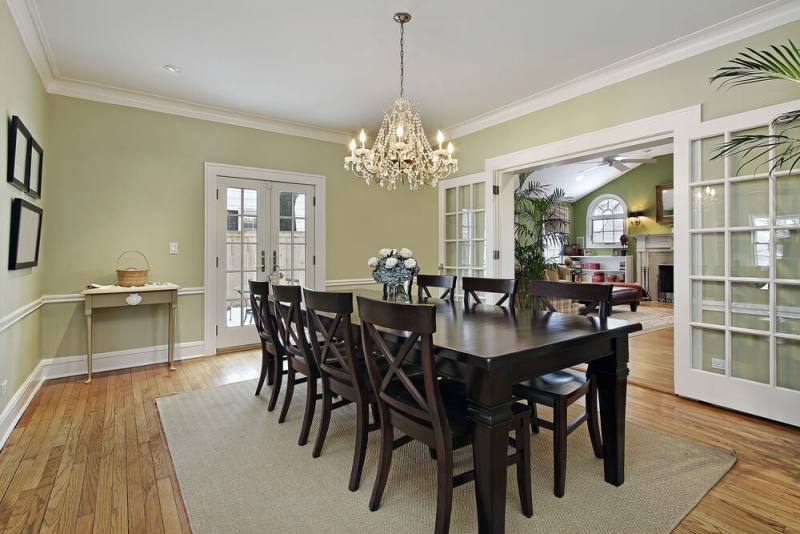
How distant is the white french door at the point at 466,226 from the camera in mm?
4637

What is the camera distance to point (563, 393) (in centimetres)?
187

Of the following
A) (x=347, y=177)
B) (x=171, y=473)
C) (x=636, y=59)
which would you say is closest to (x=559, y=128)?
(x=636, y=59)

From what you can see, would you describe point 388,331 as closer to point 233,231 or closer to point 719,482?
point 719,482

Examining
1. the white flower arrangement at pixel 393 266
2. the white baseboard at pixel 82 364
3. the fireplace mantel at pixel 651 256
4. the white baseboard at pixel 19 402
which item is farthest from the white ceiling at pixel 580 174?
the white baseboard at pixel 19 402

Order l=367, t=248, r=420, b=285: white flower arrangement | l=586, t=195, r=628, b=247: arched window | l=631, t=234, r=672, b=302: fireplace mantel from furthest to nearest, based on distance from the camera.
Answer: l=586, t=195, r=628, b=247: arched window, l=631, t=234, r=672, b=302: fireplace mantel, l=367, t=248, r=420, b=285: white flower arrangement

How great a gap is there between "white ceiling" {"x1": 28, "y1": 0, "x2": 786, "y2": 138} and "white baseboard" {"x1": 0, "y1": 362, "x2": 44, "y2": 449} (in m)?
2.49

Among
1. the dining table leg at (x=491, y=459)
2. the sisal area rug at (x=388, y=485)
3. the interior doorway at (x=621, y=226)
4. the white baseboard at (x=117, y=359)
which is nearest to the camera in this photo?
the dining table leg at (x=491, y=459)

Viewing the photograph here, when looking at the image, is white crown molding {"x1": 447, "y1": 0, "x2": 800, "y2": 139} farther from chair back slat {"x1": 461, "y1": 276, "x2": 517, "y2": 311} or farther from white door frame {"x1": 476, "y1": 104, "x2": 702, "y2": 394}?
chair back slat {"x1": 461, "y1": 276, "x2": 517, "y2": 311}

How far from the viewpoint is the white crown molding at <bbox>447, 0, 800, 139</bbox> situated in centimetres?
259

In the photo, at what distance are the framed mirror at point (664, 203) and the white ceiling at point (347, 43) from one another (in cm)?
737

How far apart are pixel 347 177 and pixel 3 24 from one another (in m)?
3.31

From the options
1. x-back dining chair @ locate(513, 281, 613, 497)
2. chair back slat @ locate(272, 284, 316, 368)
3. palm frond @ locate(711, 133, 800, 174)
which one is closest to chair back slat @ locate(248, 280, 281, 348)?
chair back slat @ locate(272, 284, 316, 368)

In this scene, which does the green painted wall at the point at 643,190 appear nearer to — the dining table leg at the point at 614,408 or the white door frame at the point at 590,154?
the white door frame at the point at 590,154

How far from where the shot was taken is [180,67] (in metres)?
3.38
